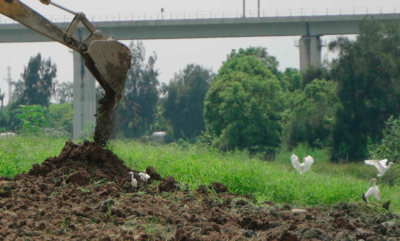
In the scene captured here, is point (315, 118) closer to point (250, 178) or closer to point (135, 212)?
point (250, 178)

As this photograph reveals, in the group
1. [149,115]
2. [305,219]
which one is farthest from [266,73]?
[305,219]

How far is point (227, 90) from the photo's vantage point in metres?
36.3

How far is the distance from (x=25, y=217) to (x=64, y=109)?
212 ft

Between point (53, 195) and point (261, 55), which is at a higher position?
point (261, 55)

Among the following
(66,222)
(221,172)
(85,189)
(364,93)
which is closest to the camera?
(66,222)

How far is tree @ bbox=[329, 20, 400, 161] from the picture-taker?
30.5 meters

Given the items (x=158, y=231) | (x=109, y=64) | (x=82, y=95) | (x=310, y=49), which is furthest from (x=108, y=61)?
(x=310, y=49)

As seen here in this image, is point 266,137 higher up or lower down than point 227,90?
lower down

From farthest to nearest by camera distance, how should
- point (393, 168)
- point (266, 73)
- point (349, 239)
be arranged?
1. point (266, 73)
2. point (393, 168)
3. point (349, 239)

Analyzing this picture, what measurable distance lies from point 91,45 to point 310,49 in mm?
31956

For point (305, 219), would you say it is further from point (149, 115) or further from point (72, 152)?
point (149, 115)

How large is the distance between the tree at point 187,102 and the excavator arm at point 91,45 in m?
47.7

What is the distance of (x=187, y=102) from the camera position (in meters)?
60.4

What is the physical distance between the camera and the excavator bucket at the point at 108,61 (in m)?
8.02
